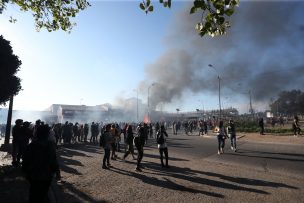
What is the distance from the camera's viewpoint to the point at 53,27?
11594 millimetres

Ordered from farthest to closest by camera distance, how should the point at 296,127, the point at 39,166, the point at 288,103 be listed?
1. the point at 288,103
2. the point at 296,127
3. the point at 39,166

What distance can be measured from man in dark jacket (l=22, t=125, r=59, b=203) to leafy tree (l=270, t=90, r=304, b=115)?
437 feet

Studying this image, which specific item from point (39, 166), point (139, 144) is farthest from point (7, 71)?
point (39, 166)

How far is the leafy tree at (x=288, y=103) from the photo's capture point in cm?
12752

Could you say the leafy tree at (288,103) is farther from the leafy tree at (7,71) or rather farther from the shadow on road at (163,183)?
the shadow on road at (163,183)

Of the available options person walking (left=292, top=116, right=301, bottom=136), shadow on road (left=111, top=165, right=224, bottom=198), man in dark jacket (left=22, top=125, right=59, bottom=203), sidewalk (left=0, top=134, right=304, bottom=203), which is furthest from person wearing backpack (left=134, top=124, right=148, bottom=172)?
person walking (left=292, top=116, right=301, bottom=136)

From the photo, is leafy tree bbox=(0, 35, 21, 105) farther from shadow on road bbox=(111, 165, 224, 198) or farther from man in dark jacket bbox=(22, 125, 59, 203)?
man in dark jacket bbox=(22, 125, 59, 203)

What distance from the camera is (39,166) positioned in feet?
15.7

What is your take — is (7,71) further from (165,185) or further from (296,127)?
(296,127)

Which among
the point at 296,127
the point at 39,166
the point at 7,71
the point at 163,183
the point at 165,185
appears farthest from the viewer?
the point at 296,127

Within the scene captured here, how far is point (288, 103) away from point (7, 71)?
136081mm

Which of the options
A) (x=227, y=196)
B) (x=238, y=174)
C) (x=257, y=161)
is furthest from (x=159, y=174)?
(x=257, y=161)

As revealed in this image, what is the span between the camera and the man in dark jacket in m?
4.77

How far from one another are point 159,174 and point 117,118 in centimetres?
8799
